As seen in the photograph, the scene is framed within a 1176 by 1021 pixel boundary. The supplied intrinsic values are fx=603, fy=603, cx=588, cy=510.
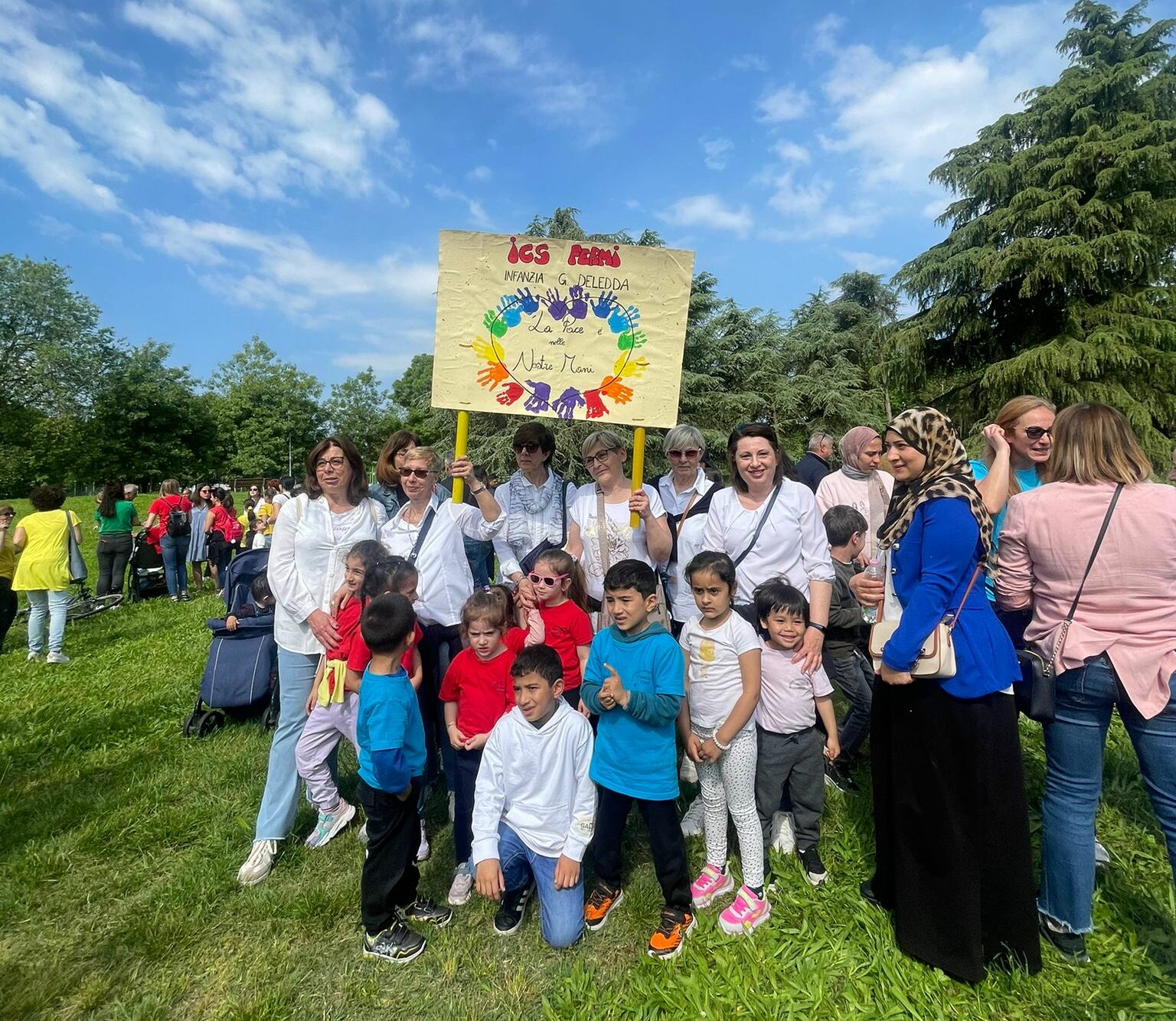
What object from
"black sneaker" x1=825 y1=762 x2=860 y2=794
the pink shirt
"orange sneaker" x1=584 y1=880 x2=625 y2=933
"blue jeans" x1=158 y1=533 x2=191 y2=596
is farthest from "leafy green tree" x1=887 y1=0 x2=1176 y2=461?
"blue jeans" x1=158 y1=533 x2=191 y2=596

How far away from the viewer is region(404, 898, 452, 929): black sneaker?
2939mm

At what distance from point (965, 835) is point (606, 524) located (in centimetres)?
232

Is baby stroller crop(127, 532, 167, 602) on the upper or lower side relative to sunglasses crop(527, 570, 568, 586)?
lower

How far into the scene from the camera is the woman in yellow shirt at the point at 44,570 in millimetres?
7402

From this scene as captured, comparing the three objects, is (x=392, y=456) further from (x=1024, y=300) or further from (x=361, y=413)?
(x=361, y=413)

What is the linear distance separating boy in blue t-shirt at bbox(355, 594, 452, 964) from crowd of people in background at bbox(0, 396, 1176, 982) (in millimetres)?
14

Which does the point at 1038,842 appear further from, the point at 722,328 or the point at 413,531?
the point at 722,328

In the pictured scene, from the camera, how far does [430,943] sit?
282cm

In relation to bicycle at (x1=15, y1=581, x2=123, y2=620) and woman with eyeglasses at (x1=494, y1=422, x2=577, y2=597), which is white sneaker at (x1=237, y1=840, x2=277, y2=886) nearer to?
woman with eyeglasses at (x1=494, y1=422, x2=577, y2=597)

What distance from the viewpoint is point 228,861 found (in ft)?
11.3

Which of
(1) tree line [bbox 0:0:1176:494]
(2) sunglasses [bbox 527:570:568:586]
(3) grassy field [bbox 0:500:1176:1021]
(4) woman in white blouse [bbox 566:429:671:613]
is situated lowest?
(3) grassy field [bbox 0:500:1176:1021]

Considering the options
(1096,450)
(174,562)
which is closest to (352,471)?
(1096,450)

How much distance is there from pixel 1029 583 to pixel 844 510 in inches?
62.6

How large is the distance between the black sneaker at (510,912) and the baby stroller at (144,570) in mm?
11278
